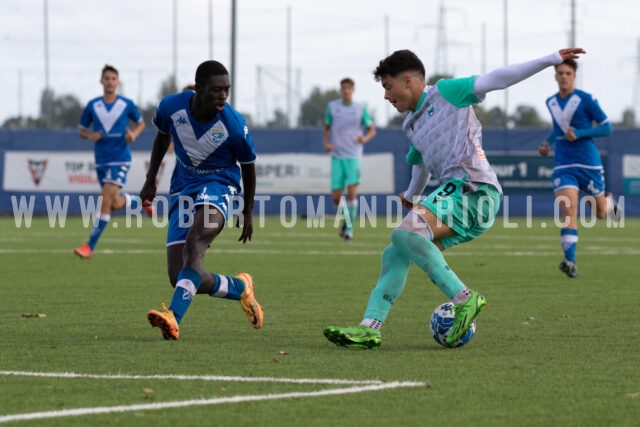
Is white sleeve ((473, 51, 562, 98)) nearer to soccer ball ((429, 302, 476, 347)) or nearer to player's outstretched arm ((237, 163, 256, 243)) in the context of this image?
soccer ball ((429, 302, 476, 347))

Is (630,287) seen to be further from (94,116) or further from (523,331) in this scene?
(94,116)

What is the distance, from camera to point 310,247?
1808 centimetres

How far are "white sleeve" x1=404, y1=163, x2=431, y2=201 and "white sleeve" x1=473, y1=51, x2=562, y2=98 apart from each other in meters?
0.90

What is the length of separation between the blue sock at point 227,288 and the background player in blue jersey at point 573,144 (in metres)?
6.09

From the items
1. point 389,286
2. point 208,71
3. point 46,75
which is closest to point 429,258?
point 389,286

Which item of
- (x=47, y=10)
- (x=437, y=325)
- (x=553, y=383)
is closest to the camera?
(x=553, y=383)

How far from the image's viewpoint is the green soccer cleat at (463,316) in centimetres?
730

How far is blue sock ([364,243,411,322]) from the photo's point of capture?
767 cm

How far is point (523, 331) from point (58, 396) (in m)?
3.65

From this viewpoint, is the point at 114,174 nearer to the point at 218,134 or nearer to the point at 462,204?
the point at 218,134

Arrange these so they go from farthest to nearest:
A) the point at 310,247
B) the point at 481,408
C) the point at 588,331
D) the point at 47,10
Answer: the point at 47,10 < the point at 310,247 < the point at 588,331 < the point at 481,408

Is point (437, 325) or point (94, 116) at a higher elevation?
point (94, 116)

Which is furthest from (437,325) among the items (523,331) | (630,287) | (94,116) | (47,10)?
(47,10)

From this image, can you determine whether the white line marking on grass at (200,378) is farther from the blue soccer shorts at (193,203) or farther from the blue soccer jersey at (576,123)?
the blue soccer jersey at (576,123)
